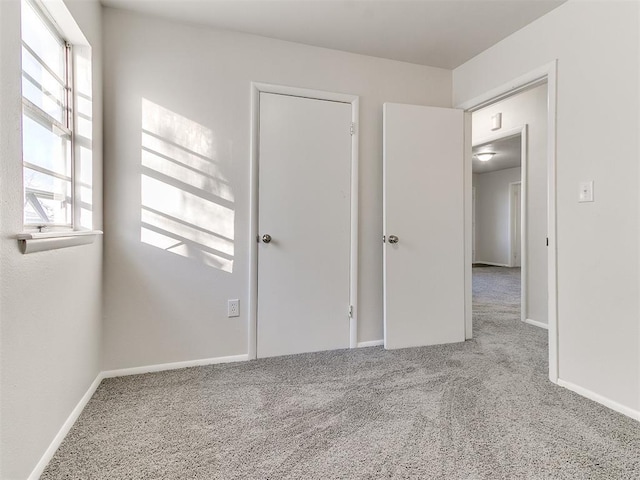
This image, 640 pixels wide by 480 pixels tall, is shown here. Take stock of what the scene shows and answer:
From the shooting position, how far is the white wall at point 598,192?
5.71 feet

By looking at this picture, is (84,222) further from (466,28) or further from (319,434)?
(466,28)

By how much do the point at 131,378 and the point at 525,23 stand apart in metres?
3.48

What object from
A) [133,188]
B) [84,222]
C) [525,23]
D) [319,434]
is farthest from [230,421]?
[525,23]

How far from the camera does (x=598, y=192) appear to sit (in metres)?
1.88

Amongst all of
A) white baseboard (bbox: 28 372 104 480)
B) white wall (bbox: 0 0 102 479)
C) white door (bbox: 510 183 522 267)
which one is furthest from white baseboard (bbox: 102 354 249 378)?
white door (bbox: 510 183 522 267)

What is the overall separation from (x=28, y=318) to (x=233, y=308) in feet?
4.29

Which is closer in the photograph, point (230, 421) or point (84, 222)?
point (230, 421)

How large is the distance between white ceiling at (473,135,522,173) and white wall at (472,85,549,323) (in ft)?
3.92

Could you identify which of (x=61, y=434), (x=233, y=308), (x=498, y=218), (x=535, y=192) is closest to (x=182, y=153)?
(x=233, y=308)

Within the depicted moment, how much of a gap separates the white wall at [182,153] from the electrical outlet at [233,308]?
0.10 feet

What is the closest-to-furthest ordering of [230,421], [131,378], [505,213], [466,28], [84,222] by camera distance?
[230,421] < [84,222] < [131,378] < [466,28] < [505,213]

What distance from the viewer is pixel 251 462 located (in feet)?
4.50

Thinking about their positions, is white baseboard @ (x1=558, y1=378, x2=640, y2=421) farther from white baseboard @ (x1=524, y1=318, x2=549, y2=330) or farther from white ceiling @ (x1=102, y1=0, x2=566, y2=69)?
white ceiling @ (x1=102, y1=0, x2=566, y2=69)

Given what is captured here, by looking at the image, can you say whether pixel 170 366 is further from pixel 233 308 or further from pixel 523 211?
pixel 523 211
